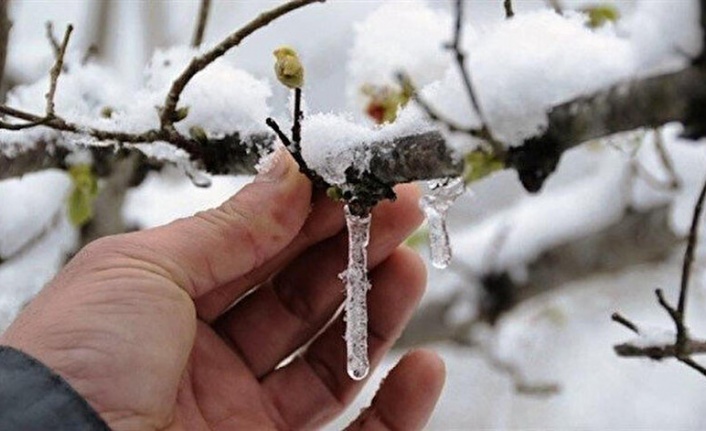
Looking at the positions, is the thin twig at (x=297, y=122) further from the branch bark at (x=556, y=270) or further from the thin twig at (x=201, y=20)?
the branch bark at (x=556, y=270)

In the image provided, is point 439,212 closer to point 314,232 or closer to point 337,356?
point 314,232

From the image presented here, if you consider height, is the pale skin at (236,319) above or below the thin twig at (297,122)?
below

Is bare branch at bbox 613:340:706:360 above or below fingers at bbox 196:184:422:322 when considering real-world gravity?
above

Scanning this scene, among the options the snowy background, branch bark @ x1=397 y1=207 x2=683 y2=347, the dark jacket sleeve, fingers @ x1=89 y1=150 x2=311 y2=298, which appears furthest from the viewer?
branch bark @ x1=397 y1=207 x2=683 y2=347

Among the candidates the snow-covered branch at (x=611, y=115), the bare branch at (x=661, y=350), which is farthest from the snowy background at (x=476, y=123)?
the bare branch at (x=661, y=350)

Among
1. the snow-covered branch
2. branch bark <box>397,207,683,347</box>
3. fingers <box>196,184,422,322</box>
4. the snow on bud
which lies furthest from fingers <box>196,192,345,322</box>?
branch bark <box>397,207,683,347</box>

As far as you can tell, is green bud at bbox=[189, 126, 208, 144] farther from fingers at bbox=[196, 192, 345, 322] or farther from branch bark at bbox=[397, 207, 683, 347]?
branch bark at bbox=[397, 207, 683, 347]

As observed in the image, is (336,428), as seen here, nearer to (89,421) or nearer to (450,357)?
(450,357)
